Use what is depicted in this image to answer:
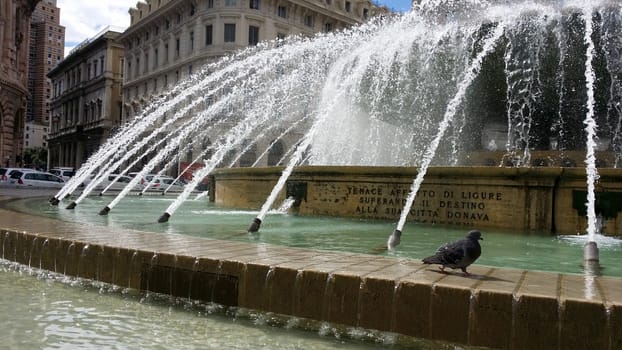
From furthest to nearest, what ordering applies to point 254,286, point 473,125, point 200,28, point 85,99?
point 85,99 → point 200,28 → point 473,125 → point 254,286

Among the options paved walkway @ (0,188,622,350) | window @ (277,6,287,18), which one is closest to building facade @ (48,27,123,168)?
window @ (277,6,287,18)

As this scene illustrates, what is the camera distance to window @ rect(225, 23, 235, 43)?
47.6 meters

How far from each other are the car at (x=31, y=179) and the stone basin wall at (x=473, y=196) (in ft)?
81.7

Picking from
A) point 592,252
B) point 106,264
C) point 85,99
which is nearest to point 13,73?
point 85,99

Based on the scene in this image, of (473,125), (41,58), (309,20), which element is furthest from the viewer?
(41,58)

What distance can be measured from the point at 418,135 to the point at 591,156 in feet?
20.0

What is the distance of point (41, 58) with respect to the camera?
12631 cm

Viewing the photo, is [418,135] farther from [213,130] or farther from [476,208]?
[213,130]

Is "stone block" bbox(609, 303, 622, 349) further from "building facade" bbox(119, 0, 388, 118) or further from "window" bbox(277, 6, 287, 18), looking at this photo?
"window" bbox(277, 6, 287, 18)

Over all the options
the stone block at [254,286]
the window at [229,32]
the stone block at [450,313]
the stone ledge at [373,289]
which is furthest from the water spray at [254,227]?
the window at [229,32]

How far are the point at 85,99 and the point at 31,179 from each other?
4822cm

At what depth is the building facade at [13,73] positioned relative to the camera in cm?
4147

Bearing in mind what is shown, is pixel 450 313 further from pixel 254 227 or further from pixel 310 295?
pixel 254 227

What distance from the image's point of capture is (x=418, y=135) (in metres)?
12.9
